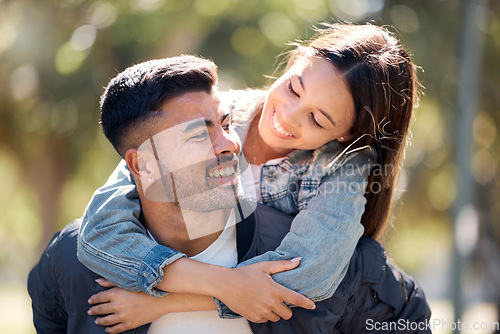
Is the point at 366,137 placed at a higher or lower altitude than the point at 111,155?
higher

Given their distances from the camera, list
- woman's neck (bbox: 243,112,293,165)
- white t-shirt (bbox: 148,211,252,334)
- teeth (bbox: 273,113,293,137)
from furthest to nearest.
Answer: woman's neck (bbox: 243,112,293,165), teeth (bbox: 273,113,293,137), white t-shirt (bbox: 148,211,252,334)

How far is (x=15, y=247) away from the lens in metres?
23.4

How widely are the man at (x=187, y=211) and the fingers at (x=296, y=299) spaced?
15 centimetres

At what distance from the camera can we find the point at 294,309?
8.16 ft

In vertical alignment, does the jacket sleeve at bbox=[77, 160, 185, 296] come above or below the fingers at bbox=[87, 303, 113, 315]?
above

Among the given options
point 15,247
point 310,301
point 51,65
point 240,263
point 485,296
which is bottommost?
point 485,296

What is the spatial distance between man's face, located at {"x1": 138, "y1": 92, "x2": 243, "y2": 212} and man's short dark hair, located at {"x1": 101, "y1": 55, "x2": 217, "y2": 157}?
0.04 metres

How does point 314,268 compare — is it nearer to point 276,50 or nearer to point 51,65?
point 276,50

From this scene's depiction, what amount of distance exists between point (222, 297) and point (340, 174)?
875 mm

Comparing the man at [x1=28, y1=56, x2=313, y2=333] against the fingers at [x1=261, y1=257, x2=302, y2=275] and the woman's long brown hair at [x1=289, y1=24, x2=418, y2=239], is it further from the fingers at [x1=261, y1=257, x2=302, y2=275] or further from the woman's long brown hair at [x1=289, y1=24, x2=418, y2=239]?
the woman's long brown hair at [x1=289, y1=24, x2=418, y2=239]

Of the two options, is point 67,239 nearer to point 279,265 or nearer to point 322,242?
point 279,265

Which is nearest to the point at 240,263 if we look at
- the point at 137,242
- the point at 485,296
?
the point at 137,242

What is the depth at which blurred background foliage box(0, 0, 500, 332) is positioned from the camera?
28.1 feet

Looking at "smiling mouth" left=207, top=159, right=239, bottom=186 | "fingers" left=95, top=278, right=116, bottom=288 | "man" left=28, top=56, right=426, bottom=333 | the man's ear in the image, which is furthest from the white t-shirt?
the man's ear
